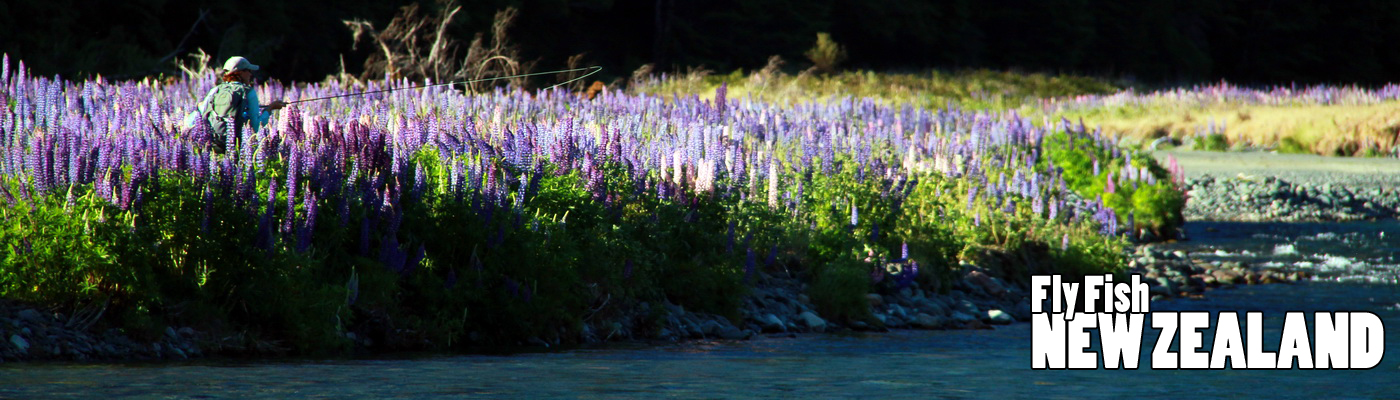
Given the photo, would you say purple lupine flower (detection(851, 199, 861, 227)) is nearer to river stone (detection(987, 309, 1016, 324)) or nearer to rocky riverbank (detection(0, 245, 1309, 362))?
rocky riverbank (detection(0, 245, 1309, 362))

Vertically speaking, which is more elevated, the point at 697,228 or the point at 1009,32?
the point at 1009,32

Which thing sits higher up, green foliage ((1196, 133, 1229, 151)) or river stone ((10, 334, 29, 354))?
green foliage ((1196, 133, 1229, 151))

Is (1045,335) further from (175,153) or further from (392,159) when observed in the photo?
(175,153)

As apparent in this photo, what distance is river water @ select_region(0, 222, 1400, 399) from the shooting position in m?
6.57

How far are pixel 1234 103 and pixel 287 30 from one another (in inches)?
775

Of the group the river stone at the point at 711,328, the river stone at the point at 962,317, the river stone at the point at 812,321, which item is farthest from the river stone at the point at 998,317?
the river stone at the point at 711,328

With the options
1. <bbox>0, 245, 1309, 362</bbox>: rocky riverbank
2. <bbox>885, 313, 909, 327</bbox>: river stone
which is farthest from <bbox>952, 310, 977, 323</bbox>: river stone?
<bbox>885, 313, 909, 327</bbox>: river stone

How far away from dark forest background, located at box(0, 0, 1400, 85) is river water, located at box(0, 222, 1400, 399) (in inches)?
453

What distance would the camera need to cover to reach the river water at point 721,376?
657cm

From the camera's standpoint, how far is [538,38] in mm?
45656

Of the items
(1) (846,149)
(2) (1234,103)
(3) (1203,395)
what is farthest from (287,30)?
(3) (1203,395)

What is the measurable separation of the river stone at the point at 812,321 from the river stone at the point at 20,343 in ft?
14.5

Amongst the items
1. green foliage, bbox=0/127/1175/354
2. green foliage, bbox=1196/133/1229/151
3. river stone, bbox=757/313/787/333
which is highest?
green foliage, bbox=1196/133/1229/151

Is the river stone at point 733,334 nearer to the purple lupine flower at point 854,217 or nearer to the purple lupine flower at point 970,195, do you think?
the purple lupine flower at point 854,217
